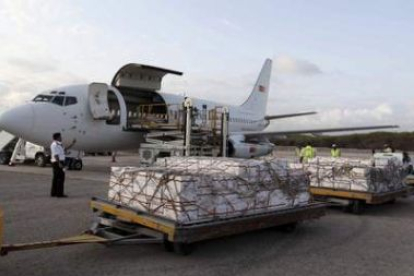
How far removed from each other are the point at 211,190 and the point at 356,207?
466 centimetres

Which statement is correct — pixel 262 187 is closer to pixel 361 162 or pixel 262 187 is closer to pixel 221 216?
pixel 221 216

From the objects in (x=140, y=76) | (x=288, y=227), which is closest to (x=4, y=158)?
(x=140, y=76)

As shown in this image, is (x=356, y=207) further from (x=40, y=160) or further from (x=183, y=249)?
(x=40, y=160)

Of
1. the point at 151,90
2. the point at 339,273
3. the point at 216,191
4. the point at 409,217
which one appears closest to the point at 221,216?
the point at 216,191

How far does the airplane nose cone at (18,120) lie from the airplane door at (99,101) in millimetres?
2179

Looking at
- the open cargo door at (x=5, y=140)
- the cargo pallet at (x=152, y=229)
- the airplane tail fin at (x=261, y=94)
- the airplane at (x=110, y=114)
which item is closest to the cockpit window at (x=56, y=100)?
the airplane at (x=110, y=114)

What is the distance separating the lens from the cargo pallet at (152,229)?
5.36 m

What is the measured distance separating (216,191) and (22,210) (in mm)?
4315

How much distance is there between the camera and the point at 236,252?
607 cm

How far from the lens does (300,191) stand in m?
7.39

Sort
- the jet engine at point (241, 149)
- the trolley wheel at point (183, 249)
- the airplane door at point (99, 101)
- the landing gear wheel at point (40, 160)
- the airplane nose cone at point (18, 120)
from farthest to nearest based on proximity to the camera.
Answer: the landing gear wheel at point (40, 160)
the jet engine at point (241, 149)
the airplane door at point (99, 101)
the airplane nose cone at point (18, 120)
the trolley wheel at point (183, 249)

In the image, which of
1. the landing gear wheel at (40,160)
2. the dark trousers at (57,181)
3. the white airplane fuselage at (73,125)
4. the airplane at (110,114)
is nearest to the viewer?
the dark trousers at (57,181)

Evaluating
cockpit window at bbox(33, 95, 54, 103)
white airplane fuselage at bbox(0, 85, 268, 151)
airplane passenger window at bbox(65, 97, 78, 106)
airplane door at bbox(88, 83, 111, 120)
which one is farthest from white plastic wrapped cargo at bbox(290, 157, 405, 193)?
cockpit window at bbox(33, 95, 54, 103)

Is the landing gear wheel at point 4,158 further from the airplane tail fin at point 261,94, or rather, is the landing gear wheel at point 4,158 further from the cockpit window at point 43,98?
the airplane tail fin at point 261,94
